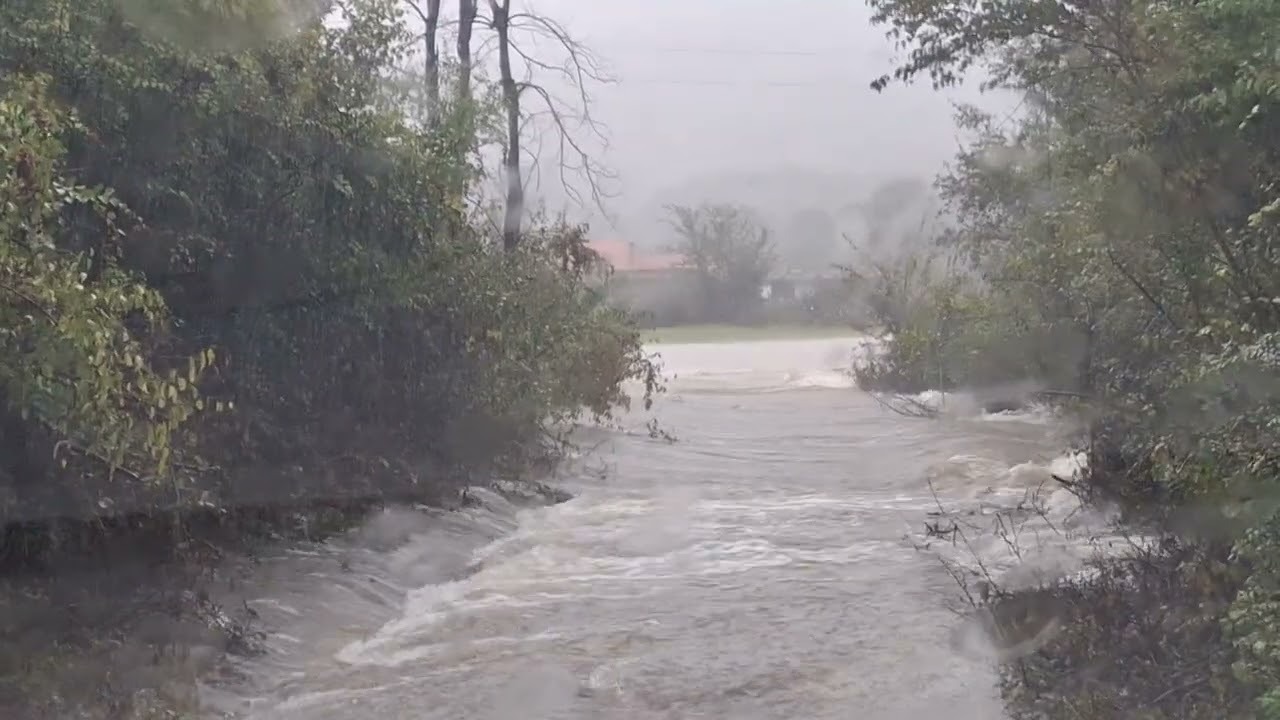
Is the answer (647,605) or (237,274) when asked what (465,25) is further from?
(647,605)

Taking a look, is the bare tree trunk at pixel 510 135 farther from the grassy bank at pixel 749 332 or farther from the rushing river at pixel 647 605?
the grassy bank at pixel 749 332

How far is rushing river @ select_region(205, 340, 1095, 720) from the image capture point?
27.2ft

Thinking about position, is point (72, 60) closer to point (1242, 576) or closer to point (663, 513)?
point (1242, 576)

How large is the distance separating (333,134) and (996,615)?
6.40m

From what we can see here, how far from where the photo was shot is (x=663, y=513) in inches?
609

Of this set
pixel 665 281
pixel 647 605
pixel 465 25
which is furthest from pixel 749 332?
pixel 647 605

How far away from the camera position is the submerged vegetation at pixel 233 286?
6.46 metres

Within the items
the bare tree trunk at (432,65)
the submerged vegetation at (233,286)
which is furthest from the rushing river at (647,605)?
the bare tree trunk at (432,65)

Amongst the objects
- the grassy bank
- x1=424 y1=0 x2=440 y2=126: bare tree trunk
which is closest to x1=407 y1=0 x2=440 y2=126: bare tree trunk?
x1=424 y1=0 x2=440 y2=126: bare tree trunk

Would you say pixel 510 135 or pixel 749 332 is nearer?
pixel 510 135

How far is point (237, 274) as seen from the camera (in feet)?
35.1

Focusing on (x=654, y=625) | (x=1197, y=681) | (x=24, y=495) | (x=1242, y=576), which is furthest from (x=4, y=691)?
(x=1242, y=576)

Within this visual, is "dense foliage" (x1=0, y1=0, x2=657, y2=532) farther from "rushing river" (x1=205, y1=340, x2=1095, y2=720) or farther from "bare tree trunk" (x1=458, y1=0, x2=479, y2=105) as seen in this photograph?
"bare tree trunk" (x1=458, y1=0, x2=479, y2=105)

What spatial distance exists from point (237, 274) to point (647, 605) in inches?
166
